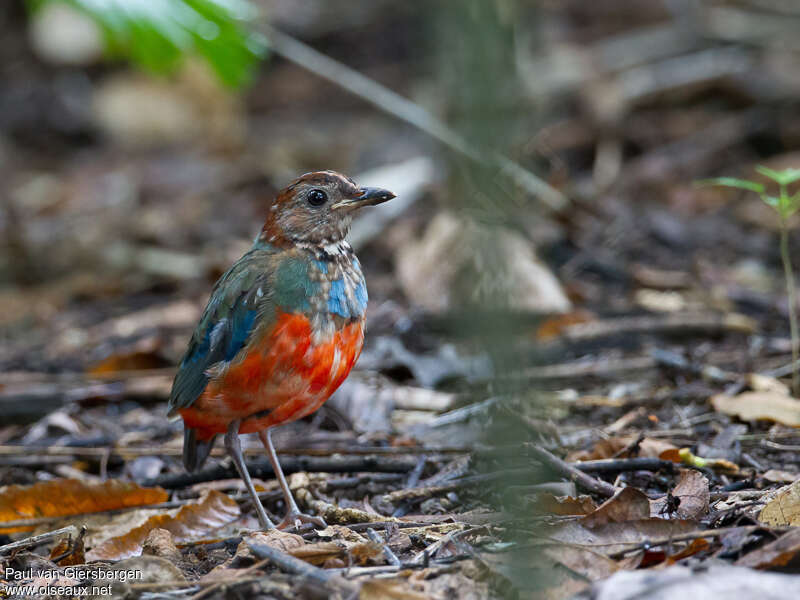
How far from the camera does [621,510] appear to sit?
3.03 meters

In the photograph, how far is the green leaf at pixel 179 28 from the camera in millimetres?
5984

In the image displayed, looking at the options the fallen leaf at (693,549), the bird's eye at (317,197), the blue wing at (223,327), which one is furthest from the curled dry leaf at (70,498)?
the fallen leaf at (693,549)

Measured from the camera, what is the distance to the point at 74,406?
543 cm

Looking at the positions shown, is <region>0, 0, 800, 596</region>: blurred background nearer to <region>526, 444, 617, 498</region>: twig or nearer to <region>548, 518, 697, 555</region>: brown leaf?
<region>526, 444, 617, 498</region>: twig

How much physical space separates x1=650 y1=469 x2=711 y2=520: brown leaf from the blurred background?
65 centimetres

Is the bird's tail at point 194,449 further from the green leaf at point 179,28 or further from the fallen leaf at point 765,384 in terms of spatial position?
the green leaf at point 179,28

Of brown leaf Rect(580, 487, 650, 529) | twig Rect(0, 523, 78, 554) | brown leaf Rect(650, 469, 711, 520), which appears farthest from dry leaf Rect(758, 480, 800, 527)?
twig Rect(0, 523, 78, 554)

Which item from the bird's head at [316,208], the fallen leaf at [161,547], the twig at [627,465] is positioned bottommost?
the fallen leaf at [161,547]

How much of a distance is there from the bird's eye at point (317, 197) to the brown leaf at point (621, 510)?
177 centimetres

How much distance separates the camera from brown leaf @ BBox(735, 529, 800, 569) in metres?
2.57

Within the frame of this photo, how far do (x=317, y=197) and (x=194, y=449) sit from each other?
1208mm

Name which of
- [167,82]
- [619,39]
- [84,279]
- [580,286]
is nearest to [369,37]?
[167,82]

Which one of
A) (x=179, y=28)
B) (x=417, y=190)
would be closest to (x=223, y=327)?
(x=179, y=28)

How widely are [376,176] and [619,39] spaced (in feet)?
11.9
